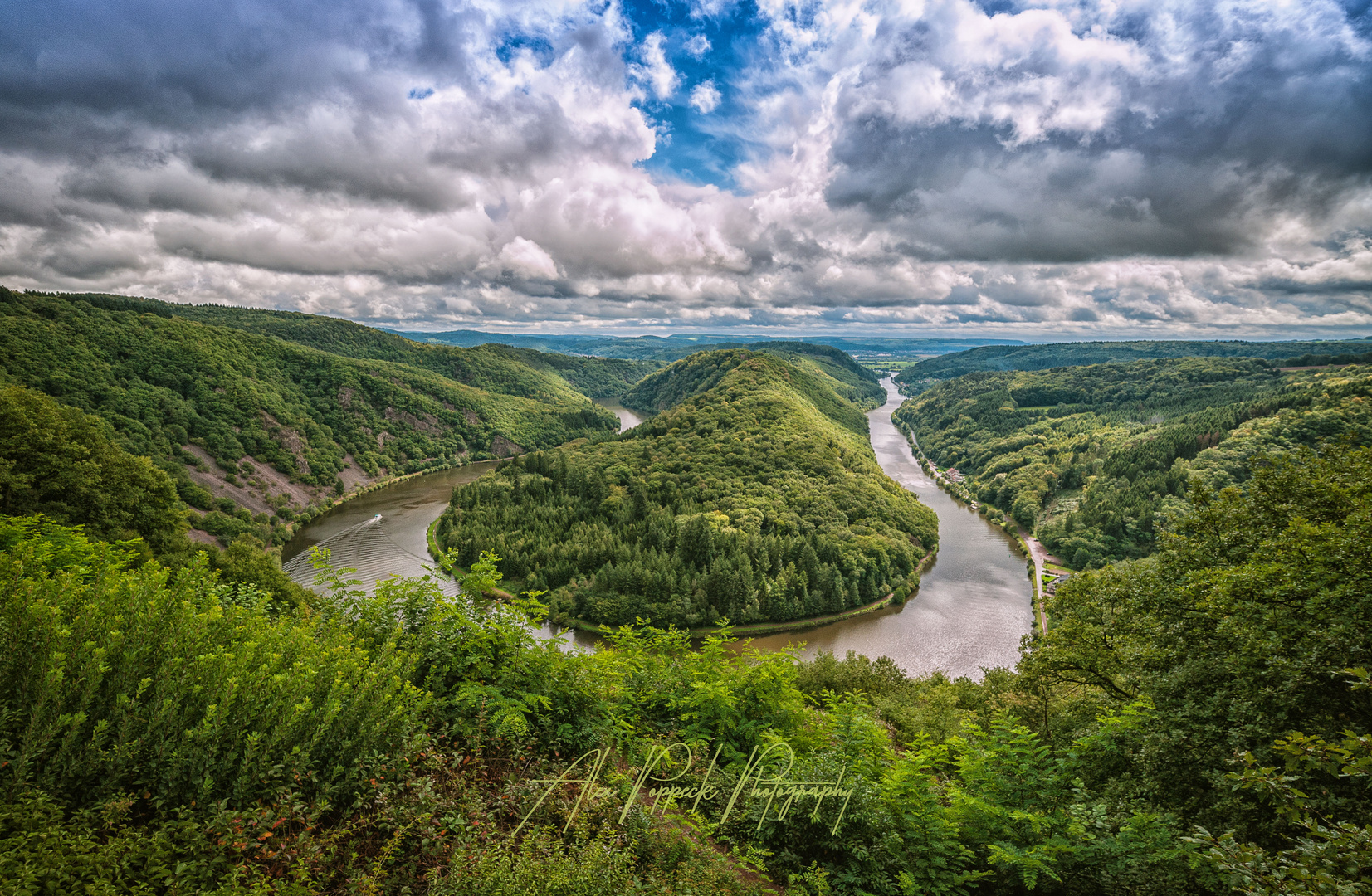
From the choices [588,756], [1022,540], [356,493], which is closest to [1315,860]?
[588,756]

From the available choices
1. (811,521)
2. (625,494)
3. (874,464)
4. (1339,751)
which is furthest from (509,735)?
(874,464)

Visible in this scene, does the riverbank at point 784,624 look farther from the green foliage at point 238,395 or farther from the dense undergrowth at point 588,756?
the green foliage at point 238,395

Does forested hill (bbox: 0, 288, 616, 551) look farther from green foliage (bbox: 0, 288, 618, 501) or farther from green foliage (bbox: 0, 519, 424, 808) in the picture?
green foliage (bbox: 0, 519, 424, 808)

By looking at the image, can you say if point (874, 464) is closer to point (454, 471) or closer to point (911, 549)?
point (911, 549)

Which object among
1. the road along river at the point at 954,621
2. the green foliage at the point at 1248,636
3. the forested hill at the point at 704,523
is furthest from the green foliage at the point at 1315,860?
the forested hill at the point at 704,523

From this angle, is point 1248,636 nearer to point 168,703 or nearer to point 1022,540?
point 168,703

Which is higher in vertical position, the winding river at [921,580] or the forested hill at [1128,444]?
the forested hill at [1128,444]
